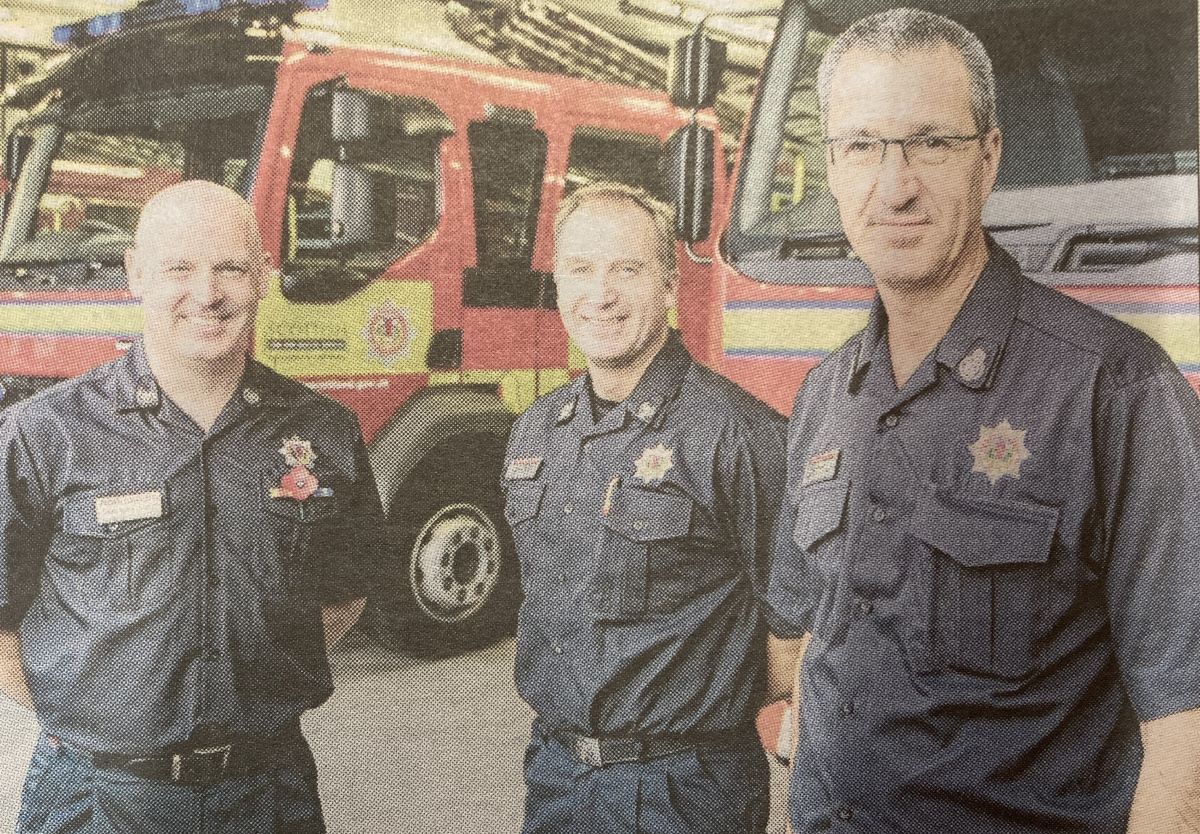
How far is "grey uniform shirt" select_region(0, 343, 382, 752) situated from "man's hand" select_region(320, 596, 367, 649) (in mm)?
45

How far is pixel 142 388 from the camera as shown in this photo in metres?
1.71

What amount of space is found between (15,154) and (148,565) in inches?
39.0

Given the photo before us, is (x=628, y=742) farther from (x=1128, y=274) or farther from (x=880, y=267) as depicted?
(x=1128, y=274)

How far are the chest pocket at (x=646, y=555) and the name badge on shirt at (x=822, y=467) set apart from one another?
0.22 metres

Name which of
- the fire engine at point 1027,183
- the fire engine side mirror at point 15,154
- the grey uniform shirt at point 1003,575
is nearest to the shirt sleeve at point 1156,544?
the grey uniform shirt at point 1003,575

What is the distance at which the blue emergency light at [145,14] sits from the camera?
194 cm

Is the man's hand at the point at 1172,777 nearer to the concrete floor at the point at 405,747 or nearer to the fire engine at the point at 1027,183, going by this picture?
the fire engine at the point at 1027,183

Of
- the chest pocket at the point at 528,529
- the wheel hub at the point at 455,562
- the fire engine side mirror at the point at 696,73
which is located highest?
the fire engine side mirror at the point at 696,73

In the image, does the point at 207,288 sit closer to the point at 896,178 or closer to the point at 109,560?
the point at 109,560

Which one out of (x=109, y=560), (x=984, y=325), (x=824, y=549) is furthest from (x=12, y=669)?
(x=984, y=325)

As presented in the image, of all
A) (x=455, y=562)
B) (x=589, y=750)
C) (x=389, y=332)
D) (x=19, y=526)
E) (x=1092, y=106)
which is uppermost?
(x=1092, y=106)

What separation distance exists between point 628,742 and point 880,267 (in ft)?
2.26

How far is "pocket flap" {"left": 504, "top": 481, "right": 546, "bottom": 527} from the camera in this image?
66.4 inches

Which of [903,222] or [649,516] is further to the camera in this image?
[649,516]
